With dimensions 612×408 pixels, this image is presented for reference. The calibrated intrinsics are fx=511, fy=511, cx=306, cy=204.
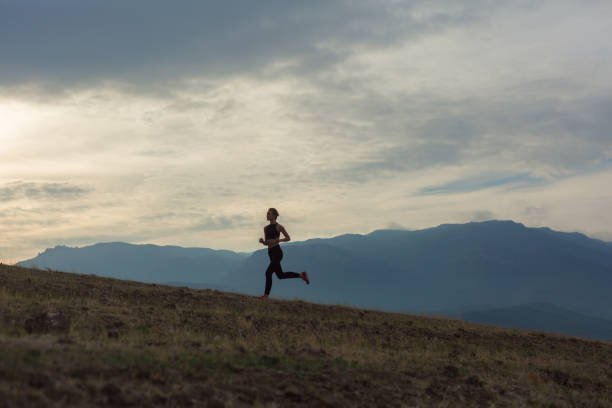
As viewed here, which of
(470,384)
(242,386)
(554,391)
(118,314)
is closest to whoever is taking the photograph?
(242,386)

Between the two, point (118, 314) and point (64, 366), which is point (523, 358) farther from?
point (64, 366)

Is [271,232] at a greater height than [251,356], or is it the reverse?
[271,232]

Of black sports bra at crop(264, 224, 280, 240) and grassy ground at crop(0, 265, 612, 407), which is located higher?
black sports bra at crop(264, 224, 280, 240)

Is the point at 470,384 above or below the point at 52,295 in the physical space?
below

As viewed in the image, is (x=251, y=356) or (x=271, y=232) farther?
(x=271, y=232)

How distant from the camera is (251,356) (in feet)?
33.0

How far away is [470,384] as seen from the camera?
1088cm

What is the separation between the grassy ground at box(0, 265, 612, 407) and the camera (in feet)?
24.4

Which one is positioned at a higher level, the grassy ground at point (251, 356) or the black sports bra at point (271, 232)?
the black sports bra at point (271, 232)

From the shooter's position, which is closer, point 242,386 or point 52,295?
point 242,386

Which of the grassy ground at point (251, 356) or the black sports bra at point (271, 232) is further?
the black sports bra at point (271, 232)

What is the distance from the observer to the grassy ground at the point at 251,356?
7426 mm

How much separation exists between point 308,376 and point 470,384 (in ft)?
12.8

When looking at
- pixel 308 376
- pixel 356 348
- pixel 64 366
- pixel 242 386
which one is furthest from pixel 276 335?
pixel 64 366
